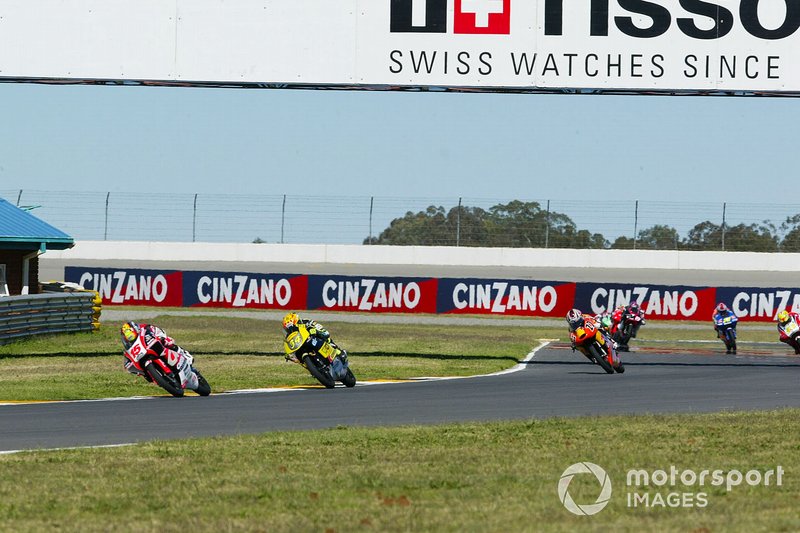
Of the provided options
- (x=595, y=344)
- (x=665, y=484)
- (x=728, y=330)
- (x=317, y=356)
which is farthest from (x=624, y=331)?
(x=665, y=484)

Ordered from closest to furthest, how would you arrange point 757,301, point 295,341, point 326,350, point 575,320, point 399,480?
point 399,480 < point 295,341 < point 326,350 < point 575,320 < point 757,301

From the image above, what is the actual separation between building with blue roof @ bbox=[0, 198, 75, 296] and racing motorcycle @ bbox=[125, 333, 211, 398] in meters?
13.4

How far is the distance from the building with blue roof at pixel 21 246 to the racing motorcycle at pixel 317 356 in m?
12.9

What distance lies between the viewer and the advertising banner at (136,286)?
130 feet

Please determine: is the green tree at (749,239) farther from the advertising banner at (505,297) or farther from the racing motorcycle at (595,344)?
the racing motorcycle at (595,344)

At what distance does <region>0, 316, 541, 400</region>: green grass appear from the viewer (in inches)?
668

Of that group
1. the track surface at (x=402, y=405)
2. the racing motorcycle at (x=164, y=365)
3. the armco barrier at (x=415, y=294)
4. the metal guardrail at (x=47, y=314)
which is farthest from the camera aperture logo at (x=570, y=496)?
the armco barrier at (x=415, y=294)

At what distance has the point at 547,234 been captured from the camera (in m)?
47.2

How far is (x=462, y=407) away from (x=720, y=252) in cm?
3487

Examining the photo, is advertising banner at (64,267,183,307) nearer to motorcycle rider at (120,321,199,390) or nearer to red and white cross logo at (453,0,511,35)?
red and white cross logo at (453,0,511,35)

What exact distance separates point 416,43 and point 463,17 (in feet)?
2.90

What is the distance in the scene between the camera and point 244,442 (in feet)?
33.6

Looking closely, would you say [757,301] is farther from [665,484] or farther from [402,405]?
[665,484]

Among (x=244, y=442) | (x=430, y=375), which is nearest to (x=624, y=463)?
(x=244, y=442)
